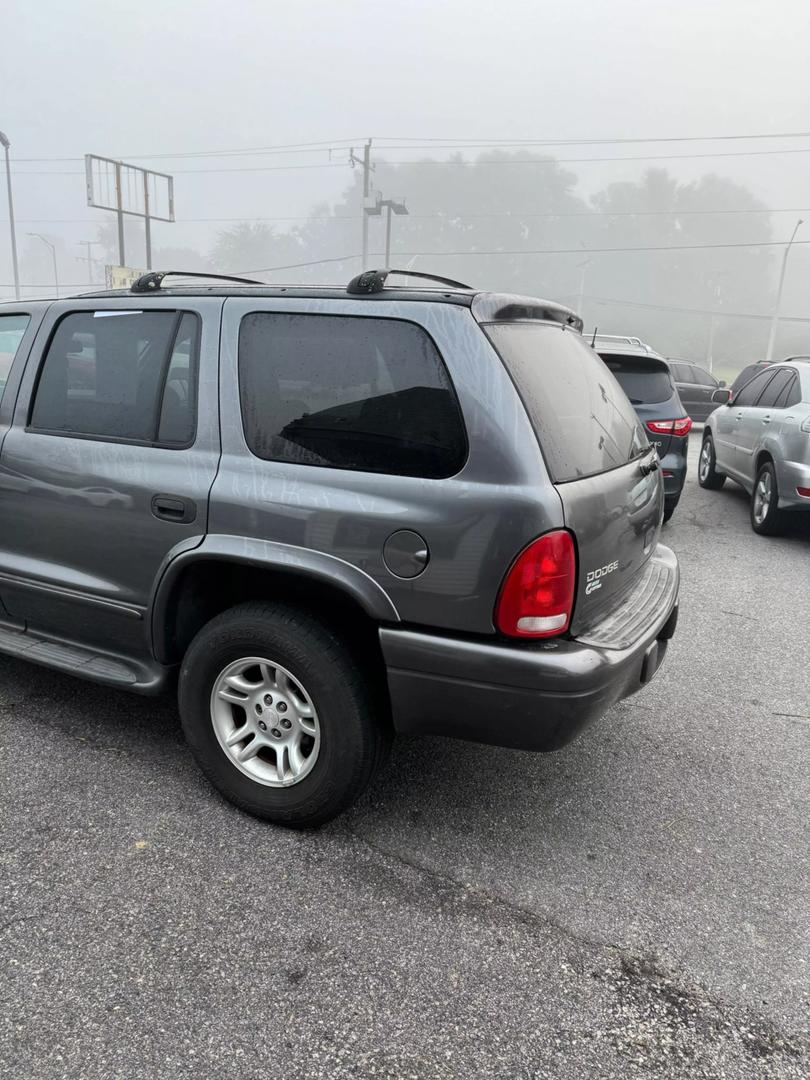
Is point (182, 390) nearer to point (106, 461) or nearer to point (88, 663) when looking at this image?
point (106, 461)

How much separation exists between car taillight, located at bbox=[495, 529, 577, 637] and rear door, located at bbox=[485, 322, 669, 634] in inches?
2.7

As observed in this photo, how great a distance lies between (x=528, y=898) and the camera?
244 cm

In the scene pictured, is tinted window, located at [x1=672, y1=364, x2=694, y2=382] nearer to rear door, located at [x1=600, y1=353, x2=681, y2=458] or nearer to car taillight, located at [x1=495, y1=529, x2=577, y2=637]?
rear door, located at [x1=600, y1=353, x2=681, y2=458]

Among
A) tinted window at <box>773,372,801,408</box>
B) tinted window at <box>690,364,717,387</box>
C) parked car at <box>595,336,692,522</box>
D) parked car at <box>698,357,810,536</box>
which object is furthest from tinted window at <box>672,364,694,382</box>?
parked car at <box>595,336,692,522</box>

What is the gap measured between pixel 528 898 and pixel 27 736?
2.16 metres

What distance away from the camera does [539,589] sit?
2295mm

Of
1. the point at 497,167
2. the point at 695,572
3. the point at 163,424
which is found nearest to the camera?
the point at 163,424

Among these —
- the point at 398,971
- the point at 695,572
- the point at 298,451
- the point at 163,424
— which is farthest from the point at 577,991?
the point at 695,572

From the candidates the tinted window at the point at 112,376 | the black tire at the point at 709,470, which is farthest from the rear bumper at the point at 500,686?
the black tire at the point at 709,470

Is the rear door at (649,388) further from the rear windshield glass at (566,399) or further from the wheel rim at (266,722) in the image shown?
the wheel rim at (266,722)

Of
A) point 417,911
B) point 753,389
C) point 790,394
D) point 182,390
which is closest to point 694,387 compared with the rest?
point 753,389

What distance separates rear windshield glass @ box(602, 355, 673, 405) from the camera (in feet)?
22.4

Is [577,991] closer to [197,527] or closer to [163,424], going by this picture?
[197,527]

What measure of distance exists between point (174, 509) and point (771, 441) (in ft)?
20.8
